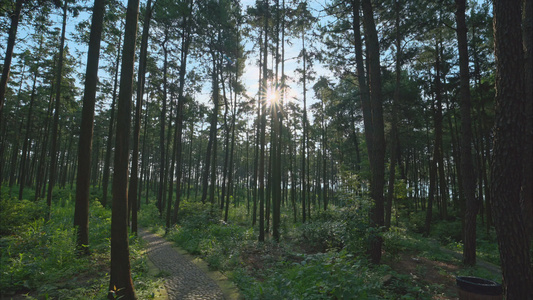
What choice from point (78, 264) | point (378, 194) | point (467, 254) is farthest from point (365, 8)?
point (78, 264)

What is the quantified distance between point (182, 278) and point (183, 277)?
92 mm

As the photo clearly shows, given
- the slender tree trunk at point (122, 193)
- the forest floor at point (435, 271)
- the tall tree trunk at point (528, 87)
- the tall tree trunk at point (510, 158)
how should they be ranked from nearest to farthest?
the tall tree trunk at point (510, 158), the slender tree trunk at point (122, 193), the forest floor at point (435, 271), the tall tree trunk at point (528, 87)

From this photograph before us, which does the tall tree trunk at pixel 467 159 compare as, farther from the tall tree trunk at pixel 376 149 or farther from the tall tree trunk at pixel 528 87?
the tall tree trunk at pixel 376 149

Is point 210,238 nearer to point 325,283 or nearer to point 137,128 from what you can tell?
point 137,128

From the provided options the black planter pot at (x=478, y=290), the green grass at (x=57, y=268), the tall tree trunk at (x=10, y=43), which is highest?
the tall tree trunk at (x=10, y=43)

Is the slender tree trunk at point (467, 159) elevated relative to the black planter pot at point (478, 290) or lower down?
elevated

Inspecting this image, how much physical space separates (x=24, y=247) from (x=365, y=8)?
12636 millimetres

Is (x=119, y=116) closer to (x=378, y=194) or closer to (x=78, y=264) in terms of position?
(x=78, y=264)

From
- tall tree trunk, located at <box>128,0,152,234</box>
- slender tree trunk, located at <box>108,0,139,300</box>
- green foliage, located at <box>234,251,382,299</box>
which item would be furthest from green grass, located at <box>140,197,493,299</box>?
tall tree trunk, located at <box>128,0,152,234</box>

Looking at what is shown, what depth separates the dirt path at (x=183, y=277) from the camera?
18.1 feet

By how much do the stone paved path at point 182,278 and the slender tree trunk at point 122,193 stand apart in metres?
1.40

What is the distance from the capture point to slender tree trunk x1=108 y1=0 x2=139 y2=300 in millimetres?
4297

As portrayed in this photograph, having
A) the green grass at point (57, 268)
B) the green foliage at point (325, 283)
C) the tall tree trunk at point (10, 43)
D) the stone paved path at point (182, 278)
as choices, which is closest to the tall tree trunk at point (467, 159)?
the green foliage at point (325, 283)

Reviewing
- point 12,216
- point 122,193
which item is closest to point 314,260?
point 122,193
